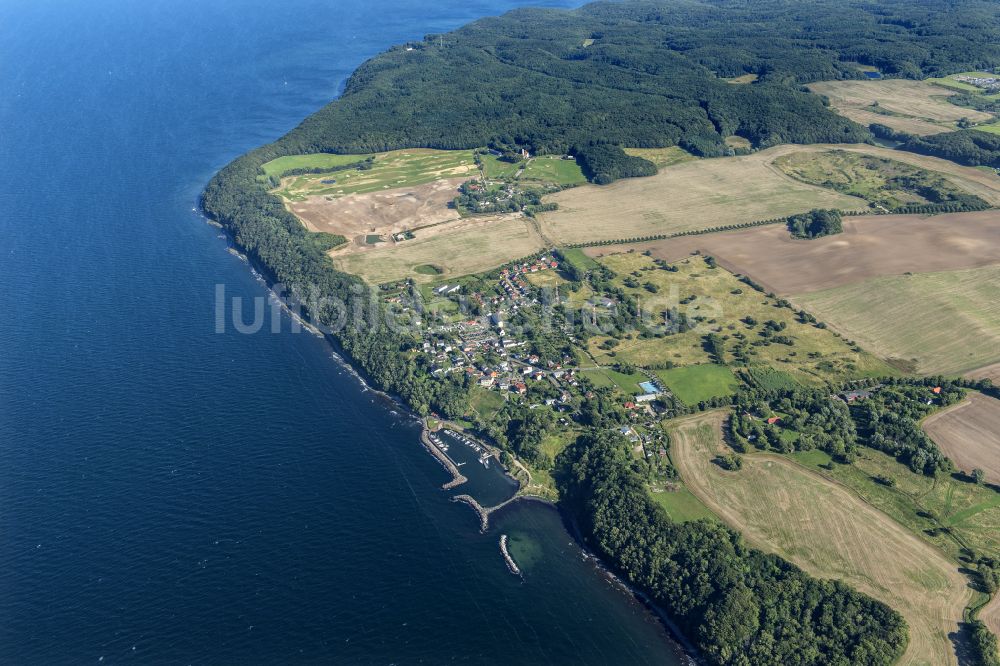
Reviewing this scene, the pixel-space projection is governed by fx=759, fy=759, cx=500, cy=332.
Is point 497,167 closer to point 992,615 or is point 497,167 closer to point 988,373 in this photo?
point 988,373

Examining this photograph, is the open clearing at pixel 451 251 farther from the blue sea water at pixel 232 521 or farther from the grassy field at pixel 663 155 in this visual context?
the grassy field at pixel 663 155

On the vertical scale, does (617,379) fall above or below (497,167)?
below

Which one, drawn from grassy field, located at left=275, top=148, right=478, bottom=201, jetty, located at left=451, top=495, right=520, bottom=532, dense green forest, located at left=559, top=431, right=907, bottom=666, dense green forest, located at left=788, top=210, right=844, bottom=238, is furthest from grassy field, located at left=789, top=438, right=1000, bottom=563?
grassy field, located at left=275, top=148, right=478, bottom=201

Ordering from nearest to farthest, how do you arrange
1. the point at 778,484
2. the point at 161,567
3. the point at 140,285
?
the point at 161,567 → the point at 778,484 → the point at 140,285

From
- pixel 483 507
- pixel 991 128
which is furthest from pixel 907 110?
pixel 483 507

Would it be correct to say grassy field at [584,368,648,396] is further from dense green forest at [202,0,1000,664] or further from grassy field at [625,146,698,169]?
grassy field at [625,146,698,169]

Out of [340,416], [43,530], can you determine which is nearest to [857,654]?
[340,416]

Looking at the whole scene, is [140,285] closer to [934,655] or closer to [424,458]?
[424,458]
